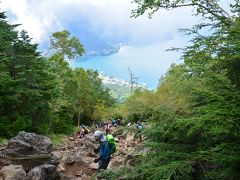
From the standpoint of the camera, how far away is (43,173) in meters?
13.0

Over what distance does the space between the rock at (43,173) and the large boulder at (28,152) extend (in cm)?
99

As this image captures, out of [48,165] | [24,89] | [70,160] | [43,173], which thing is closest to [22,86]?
[24,89]

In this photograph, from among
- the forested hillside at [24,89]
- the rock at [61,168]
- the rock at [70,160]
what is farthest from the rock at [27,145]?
the forested hillside at [24,89]

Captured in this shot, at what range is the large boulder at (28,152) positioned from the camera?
14.1m

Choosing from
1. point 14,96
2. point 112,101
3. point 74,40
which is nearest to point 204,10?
point 14,96

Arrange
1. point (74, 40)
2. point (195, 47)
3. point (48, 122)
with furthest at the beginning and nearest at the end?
point (74, 40) → point (48, 122) → point (195, 47)

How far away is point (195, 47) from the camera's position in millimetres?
9836

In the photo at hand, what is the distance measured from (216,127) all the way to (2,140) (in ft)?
59.1

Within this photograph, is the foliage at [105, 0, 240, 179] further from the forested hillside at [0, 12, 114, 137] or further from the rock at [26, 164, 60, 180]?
the forested hillside at [0, 12, 114, 137]

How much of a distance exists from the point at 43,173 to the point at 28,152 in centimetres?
202

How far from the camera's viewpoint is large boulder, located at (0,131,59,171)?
1414 cm

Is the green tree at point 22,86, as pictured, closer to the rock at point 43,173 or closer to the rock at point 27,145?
the rock at point 27,145

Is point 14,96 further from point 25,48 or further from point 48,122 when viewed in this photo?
point 48,122

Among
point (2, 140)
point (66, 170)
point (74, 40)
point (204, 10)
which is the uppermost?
point (74, 40)
